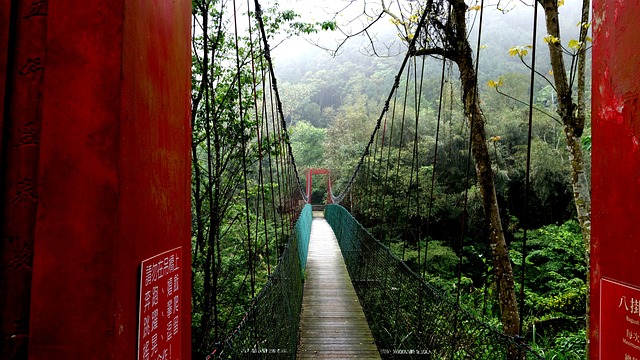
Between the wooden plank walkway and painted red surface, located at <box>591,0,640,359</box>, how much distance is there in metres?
2.67

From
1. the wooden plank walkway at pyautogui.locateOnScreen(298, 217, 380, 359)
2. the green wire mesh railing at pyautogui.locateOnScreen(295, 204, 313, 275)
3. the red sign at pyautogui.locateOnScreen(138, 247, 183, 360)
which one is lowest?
the wooden plank walkway at pyautogui.locateOnScreen(298, 217, 380, 359)

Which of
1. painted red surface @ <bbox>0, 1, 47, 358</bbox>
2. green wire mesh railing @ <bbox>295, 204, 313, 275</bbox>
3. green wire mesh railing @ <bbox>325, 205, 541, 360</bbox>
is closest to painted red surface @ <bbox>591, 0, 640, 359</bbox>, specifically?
green wire mesh railing @ <bbox>325, 205, 541, 360</bbox>

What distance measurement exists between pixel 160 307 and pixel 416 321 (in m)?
1.92

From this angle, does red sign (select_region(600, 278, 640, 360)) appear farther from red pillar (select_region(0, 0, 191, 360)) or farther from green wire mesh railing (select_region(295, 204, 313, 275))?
green wire mesh railing (select_region(295, 204, 313, 275))

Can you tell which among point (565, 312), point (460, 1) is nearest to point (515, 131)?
point (565, 312)

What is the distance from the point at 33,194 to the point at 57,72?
0.18m

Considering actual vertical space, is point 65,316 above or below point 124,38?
below

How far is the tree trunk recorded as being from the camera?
106 inches

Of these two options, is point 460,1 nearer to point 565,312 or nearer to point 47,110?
point 47,110

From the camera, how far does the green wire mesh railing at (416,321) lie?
1631mm

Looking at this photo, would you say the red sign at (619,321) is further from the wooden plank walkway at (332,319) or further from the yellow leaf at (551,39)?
the wooden plank walkway at (332,319)

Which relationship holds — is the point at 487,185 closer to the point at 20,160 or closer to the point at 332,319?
the point at 332,319

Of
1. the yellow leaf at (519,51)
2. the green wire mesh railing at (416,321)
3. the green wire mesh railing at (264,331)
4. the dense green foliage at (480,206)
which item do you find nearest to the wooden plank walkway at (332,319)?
the green wire mesh railing at (416,321)

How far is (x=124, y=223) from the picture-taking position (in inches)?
26.8
